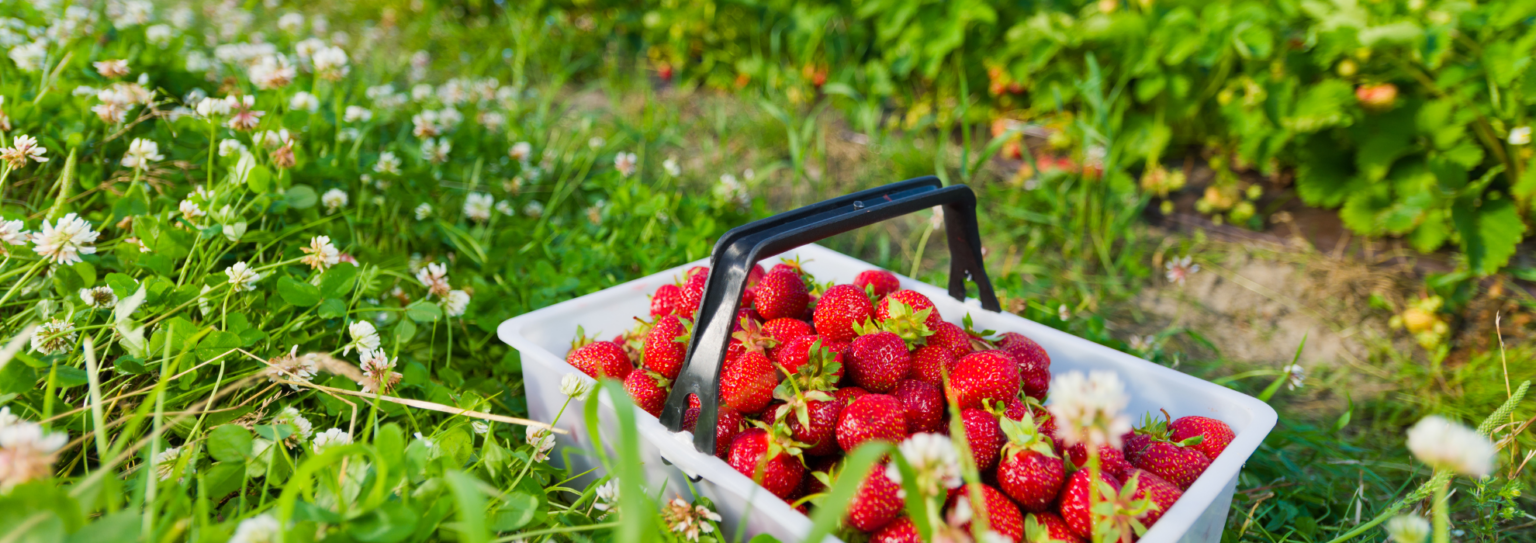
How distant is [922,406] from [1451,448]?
1.72 ft

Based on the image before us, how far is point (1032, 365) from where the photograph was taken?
1.12 meters

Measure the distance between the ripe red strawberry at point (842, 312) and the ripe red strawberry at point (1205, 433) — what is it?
44cm

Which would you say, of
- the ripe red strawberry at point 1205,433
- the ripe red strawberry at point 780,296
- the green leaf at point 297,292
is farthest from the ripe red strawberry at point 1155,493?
the green leaf at point 297,292

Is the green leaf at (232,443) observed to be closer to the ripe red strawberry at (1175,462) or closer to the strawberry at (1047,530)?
the strawberry at (1047,530)

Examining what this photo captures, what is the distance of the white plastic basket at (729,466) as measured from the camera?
863 millimetres

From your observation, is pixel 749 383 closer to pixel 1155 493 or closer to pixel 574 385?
pixel 574 385

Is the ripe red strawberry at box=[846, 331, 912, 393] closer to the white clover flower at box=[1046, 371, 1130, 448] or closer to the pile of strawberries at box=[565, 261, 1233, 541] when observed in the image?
the pile of strawberries at box=[565, 261, 1233, 541]

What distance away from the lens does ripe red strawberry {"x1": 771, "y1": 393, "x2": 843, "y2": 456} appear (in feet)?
3.13

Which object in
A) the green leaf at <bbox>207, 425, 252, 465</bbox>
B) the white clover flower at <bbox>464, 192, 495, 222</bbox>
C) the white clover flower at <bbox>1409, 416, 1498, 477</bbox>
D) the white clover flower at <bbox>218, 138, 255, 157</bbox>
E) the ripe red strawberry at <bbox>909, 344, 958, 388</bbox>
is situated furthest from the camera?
the white clover flower at <bbox>464, 192, 495, 222</bbox>

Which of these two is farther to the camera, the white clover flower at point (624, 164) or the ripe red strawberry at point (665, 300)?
the white clover flower at point (624, 164)

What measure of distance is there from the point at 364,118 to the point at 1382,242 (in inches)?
117

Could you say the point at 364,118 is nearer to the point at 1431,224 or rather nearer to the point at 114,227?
the point at 114,227

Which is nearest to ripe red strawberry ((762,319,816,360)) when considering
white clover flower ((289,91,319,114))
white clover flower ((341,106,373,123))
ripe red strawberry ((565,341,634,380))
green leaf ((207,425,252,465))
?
ripe red strawberry ((565,341,634,380))

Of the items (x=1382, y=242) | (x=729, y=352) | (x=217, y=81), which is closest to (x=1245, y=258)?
(x=1382, y=242)
